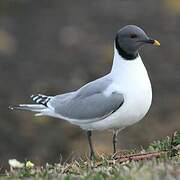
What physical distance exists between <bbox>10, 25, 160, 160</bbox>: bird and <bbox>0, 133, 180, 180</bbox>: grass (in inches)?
17.3

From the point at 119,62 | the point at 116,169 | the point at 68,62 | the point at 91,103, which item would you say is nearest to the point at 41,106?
the point at 91,103

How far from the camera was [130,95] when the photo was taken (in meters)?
6.15

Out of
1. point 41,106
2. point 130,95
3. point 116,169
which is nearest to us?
point 116,169

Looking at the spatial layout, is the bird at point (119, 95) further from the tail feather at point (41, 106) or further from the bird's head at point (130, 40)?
the tail feather at point (41, 106)

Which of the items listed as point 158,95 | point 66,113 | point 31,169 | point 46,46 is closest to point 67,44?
point 46,46

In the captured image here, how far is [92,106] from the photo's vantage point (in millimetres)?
6449

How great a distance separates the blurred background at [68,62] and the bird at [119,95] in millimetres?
2868

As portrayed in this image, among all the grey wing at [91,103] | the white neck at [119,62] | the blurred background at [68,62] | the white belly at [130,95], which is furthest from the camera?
the blurred background at [68,62]

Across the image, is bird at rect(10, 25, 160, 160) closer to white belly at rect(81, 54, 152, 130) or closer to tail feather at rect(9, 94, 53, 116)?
white belly at rect(81, 54, 152, 130)

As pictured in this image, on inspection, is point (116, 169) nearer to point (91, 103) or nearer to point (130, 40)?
point (91, 103)

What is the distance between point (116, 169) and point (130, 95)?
124 centimetres

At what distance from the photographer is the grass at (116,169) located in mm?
4516

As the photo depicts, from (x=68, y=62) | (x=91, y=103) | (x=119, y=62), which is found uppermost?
(x=68, y=62)

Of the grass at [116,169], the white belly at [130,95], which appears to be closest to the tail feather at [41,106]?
the white belly at [130,95]
